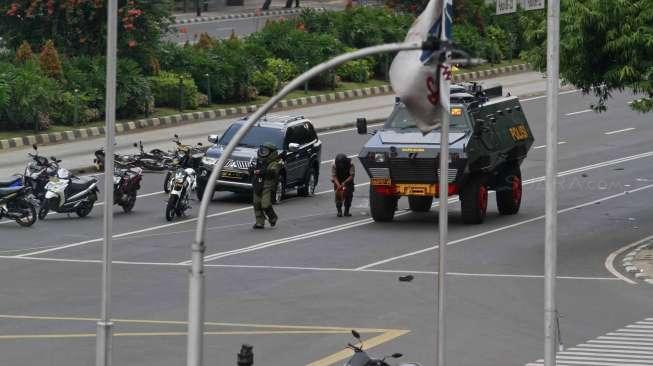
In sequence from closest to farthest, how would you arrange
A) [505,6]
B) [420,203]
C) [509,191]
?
[505,6] < [509,191] < [420,203]

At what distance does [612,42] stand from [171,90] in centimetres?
2165

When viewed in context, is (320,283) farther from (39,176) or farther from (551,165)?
(39,176)

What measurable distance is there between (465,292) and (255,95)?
26.6m

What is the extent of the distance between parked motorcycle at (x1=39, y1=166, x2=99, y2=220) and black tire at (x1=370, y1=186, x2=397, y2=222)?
5.25 meters

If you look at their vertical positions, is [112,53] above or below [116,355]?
above

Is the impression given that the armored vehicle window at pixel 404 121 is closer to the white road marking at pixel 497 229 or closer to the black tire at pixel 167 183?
the white road marking at pixel 497 229

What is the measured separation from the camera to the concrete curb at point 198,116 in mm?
41906

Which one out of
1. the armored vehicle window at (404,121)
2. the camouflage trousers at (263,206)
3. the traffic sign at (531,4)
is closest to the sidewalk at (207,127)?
the camouflage trousers at (263,206)

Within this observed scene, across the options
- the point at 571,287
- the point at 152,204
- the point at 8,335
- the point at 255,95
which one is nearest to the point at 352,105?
the point at 255,95

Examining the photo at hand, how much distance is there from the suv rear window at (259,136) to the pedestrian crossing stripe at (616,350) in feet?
45.7

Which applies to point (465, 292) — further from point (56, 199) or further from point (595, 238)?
point (56, 199)

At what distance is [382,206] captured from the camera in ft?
105

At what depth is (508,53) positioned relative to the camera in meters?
62.4

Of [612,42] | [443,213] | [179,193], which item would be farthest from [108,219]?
[179,193]
